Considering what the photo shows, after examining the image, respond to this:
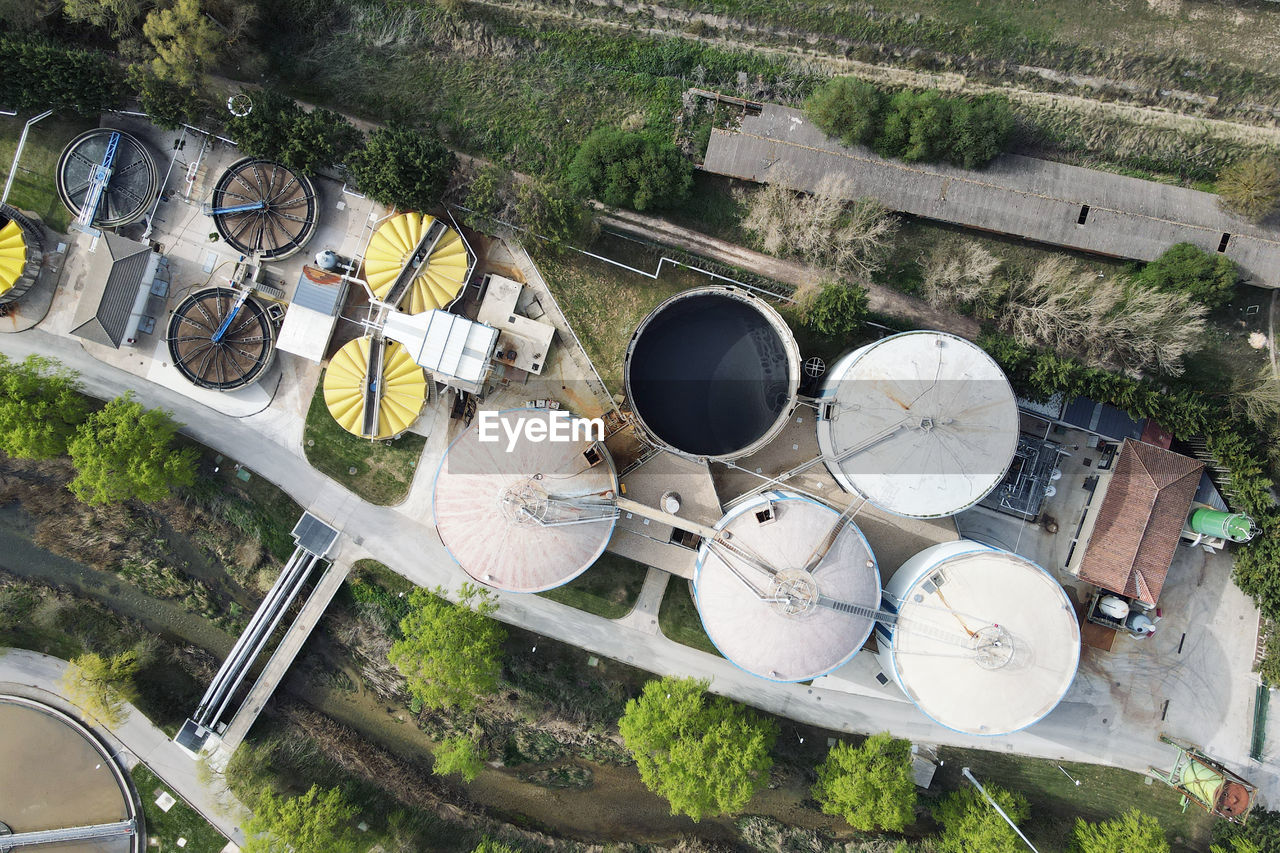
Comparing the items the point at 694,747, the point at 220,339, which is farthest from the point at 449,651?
the point at 220,339

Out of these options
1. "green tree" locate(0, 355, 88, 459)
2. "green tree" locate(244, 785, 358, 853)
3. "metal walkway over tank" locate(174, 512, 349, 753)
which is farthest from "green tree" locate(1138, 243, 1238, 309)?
"green tree" locate(0, 355, 88, 459)

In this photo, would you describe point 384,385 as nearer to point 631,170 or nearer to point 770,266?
point 631,170

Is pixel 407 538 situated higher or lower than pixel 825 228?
lower

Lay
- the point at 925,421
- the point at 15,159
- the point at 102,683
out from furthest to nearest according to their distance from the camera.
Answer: the point at 15,159
the point at 102,683
the point at 925,421

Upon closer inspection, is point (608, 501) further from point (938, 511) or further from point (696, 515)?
point (938, 511)

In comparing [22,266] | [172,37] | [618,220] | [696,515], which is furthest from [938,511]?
[22,266]

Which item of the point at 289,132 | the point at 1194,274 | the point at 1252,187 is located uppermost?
the point at 1252,187

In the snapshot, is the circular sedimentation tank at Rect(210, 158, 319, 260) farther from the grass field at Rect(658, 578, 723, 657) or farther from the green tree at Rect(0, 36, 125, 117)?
the grass field at Rect(658, 578, 723, 657)
